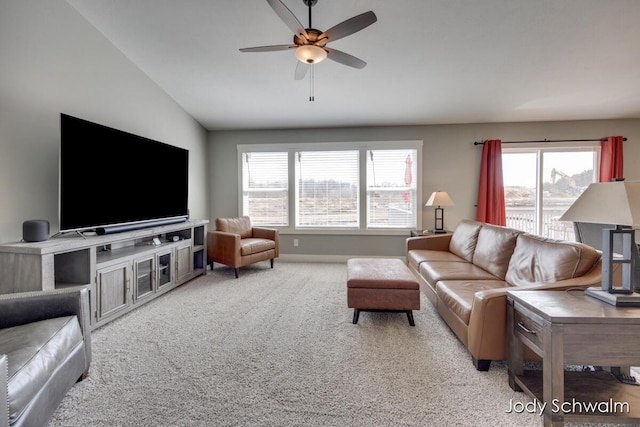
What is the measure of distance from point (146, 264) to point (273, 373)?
6.90 ft

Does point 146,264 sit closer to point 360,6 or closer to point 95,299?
point 95,299

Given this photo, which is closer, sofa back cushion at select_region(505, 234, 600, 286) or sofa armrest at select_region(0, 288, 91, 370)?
sofa armrest at select_region(0, 288, 91, 370)

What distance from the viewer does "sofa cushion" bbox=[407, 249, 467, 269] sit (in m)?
3.34

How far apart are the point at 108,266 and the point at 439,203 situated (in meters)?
4.15

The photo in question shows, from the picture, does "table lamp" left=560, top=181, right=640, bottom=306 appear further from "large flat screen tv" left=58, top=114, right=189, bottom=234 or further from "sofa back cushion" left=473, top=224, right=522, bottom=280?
"large flat screen tv" left=58, top=114, right=189, bottom=234

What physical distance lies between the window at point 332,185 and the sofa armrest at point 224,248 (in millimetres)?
1191

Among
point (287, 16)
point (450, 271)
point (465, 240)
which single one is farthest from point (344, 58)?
point (465, 240)

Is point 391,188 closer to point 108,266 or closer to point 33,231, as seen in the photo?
point 108,266

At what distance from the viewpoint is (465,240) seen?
3482 mm

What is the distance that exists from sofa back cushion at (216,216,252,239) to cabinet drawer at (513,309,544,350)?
3.86m

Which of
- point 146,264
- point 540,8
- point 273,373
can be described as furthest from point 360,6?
point 146,264

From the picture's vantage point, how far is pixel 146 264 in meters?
3.14

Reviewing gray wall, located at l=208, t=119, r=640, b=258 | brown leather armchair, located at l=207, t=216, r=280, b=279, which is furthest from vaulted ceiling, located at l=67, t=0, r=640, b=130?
brown leather armchair, located at l=207, t=216, r=280, b=279
